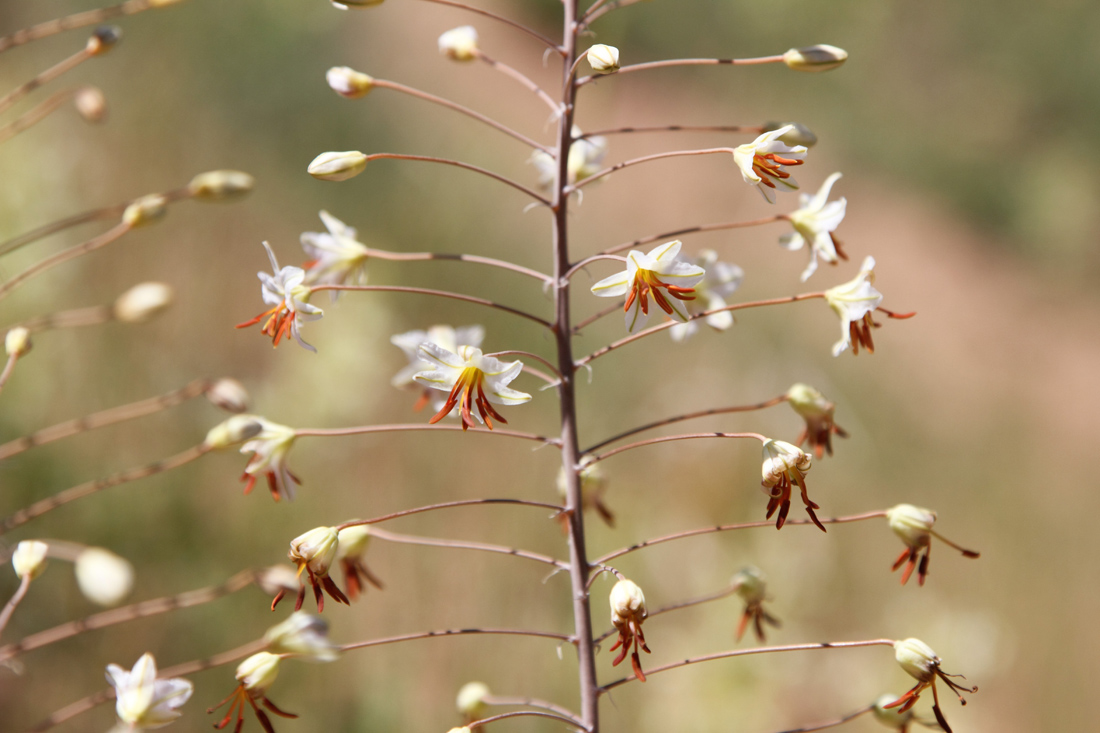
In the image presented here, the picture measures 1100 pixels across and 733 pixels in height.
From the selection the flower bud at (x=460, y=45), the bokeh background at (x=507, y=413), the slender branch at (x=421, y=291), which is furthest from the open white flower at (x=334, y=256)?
the bokeh background at (x=507, y=413)

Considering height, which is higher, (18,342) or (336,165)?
(336,165)

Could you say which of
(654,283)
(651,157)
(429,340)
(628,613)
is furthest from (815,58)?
(628,613)

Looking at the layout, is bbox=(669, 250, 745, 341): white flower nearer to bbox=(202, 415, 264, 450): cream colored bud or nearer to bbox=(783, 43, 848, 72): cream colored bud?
bbox=(783, 43, 848, 72): cream colored bud

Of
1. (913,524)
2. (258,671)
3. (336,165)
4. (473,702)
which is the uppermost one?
(336,165)

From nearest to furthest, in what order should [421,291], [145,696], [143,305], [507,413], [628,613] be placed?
[628,613] < [145,696] < [421,291] < [143,305] < [507,413]

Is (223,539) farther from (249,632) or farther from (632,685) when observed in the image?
(632,685)

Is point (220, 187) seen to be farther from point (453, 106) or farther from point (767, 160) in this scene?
point (767, 160)

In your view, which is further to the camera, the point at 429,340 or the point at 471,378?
the point at 429,340

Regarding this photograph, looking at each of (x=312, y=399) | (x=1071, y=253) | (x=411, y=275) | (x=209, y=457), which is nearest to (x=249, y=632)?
(x=209, y=457)
